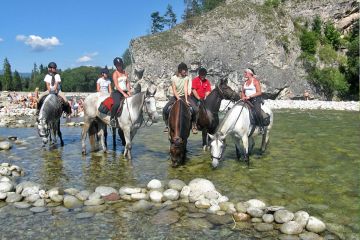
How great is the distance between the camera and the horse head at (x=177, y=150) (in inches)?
424

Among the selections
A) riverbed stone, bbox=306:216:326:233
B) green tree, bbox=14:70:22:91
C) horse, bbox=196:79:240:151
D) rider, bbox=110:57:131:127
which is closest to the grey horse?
rider, bbox=110:57:131:127

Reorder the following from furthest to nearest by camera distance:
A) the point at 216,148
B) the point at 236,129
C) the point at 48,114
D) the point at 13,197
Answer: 1. the point at 48,114
2. the point at 236,129
3. the point at 216,148
4. the point at 13,197

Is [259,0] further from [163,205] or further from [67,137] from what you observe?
[163,205]

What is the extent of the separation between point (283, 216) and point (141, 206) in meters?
3.00

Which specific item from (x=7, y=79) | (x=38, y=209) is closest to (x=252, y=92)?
(x=38, y=209)

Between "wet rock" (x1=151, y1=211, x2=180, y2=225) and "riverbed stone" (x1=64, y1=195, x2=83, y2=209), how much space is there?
1.88 meters

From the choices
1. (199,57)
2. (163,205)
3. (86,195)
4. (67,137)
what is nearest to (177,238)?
(163,205)

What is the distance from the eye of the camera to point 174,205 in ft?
26.0

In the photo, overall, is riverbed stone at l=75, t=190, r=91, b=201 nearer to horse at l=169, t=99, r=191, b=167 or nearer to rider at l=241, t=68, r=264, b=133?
horse at l=169, t=99, r=191, b=167

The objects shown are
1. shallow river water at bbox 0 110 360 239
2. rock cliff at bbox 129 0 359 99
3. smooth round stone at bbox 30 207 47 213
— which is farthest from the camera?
rock cliff at bbox 129 0 359 99

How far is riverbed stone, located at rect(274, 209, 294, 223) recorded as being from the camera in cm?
681

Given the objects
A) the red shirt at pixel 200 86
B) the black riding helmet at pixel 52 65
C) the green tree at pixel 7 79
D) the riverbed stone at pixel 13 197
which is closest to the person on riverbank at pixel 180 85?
the red shirt at pixel 200 86

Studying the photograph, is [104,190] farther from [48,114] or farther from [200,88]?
[48,114]

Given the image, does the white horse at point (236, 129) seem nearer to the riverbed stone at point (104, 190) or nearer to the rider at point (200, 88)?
the rider at point (200, 88)
